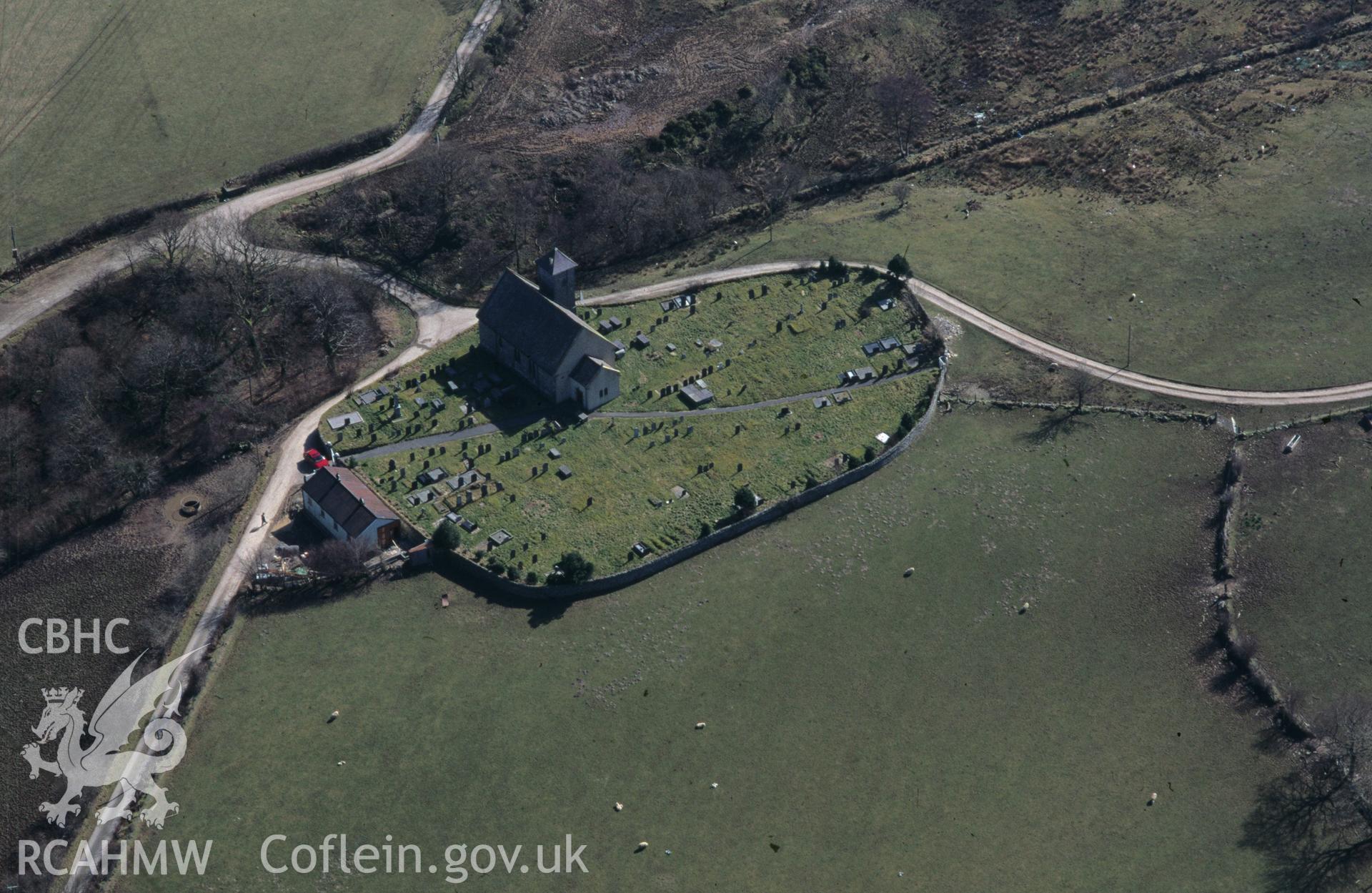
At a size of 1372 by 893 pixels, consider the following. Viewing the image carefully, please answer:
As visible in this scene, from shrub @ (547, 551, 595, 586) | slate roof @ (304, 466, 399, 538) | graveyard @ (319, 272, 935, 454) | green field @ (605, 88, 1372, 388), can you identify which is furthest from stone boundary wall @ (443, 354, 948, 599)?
green field @ (605, 88, 1372, 388)

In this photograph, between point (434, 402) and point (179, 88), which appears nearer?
point (434, 402)

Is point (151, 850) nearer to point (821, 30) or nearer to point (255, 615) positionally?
point (255, 615)

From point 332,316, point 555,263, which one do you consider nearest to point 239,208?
point 332,316

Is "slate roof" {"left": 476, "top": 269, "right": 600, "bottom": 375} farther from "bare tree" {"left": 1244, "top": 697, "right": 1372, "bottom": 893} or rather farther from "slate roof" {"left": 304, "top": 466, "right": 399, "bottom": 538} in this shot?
"bare tree" {"left": 1244, "top": 697, "right": 1372, "bottom": 893}

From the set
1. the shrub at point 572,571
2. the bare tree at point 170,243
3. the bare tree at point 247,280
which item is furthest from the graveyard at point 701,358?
the bare tree at point 170,243

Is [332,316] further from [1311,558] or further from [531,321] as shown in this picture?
[1311,558]

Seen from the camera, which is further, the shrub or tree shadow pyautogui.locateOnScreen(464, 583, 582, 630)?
the shrub

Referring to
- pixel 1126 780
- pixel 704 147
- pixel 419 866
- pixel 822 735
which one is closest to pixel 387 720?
pixel 419 866
